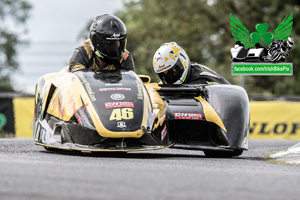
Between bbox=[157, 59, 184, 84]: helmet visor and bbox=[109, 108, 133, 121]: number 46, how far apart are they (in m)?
2.12

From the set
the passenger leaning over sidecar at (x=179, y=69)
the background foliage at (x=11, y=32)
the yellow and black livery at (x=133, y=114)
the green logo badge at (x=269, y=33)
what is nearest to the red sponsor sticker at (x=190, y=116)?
the yellow and black livery at (x=133, y=114)

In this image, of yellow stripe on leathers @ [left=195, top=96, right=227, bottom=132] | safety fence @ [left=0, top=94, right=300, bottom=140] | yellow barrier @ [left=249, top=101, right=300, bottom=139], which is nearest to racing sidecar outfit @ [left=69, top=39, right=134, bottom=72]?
yellow stripe on leathers @ [left=195, top=96, right=227, bottom=132]

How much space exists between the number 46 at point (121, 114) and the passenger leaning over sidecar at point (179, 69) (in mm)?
2132

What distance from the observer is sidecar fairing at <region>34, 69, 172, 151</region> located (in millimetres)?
6664

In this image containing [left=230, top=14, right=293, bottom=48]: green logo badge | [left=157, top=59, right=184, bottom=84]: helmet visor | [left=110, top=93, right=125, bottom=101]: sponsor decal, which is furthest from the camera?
[left=230, top=14, right=293, bottom=48]: green logo badge

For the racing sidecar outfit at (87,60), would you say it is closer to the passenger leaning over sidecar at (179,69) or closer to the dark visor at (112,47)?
the dark visor at (112,47)

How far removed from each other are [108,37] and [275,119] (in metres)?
7.06

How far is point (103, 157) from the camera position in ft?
22.1

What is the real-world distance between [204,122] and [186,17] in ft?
77.2

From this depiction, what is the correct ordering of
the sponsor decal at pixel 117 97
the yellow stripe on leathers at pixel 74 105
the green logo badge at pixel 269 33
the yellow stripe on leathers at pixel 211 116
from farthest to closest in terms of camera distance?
the green logo badge at pixel 269 33, the yellow stripe on leathers at pixel 211 116, the sponsor decal at pixel 117 97, the yellow stripe on leathers at pixel 74 105

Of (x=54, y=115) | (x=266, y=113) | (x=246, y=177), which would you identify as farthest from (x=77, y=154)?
(x=266, y=113)

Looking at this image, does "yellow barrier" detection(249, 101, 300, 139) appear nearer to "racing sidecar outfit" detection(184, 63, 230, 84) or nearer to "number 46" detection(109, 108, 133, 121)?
"racing sidecar outfit" detection(184, 63, 230, 84)

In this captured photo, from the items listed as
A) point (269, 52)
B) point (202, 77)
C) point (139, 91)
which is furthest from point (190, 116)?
point (269, 52)

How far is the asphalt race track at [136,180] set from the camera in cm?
434
